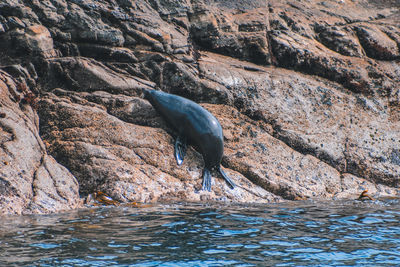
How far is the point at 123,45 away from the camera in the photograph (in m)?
7.93

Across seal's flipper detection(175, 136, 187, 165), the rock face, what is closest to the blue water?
the rock face

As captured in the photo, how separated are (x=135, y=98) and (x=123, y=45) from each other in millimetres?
1197

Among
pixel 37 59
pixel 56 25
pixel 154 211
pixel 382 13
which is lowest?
pixel 154 211

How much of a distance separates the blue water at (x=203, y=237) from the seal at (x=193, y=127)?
107 centimetres

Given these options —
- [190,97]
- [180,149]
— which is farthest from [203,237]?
[190,97]

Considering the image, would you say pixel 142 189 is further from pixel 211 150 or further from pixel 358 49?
pixel 358 49

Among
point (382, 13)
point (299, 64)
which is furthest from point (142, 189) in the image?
point (382, 13)

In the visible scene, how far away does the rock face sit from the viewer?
237 inches

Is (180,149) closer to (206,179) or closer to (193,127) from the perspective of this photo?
(193,127)

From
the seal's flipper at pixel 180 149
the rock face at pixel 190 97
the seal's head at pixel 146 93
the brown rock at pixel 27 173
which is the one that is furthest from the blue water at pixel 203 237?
the seal's head at pixel 146 93

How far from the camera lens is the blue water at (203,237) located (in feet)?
11.6

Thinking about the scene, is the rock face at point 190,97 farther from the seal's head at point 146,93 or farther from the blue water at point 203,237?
the blue water at point 203,237

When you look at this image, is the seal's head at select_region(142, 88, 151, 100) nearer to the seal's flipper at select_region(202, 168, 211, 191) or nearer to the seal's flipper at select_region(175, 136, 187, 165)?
the seal's flipper at select_region(175, 136, 187, 165)

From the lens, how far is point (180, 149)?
22.3 feet
